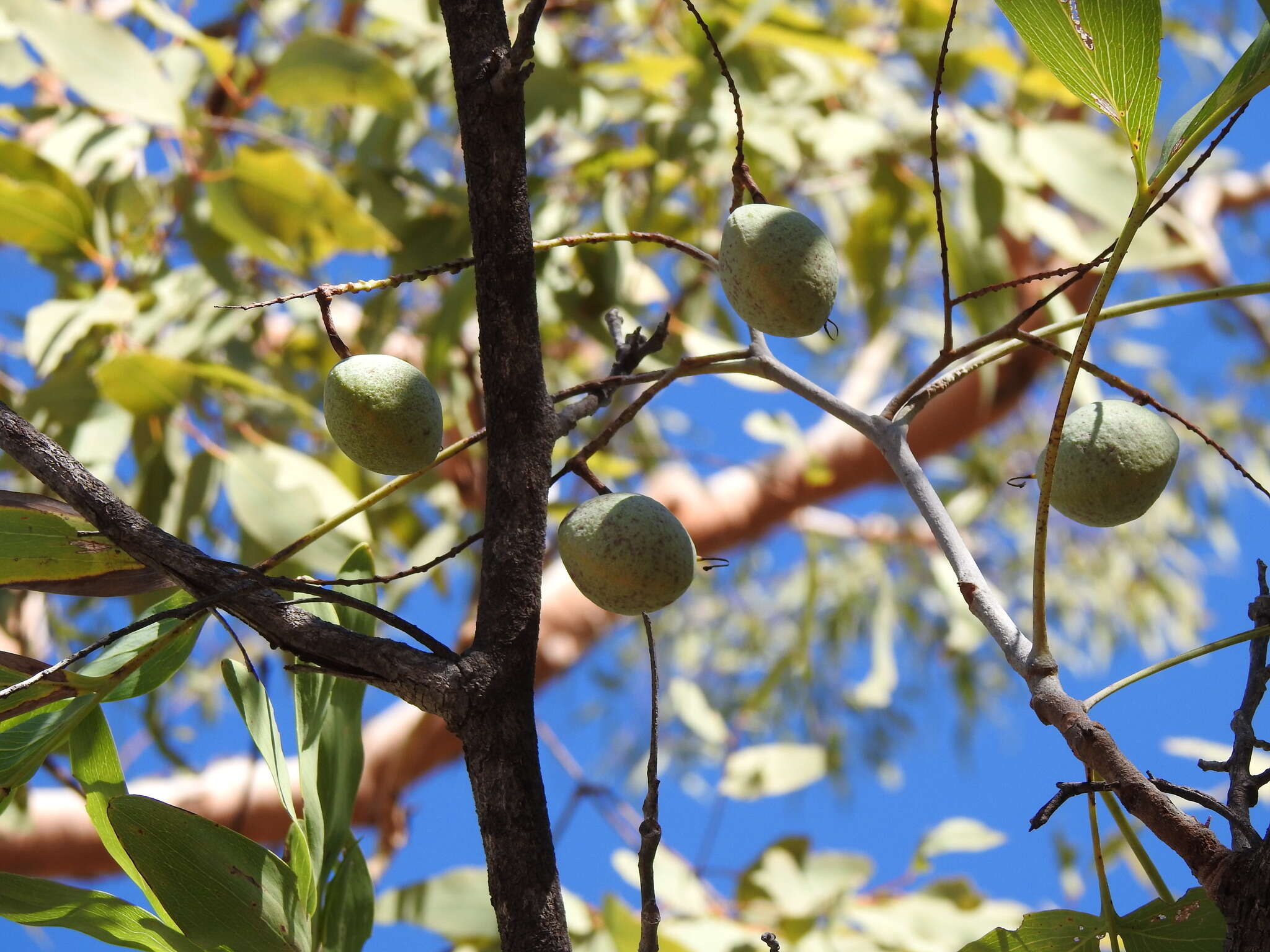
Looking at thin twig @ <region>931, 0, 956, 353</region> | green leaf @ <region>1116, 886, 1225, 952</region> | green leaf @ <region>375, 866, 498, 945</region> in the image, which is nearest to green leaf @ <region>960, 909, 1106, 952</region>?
green leaf @ <region>1116, 886, 1225, 952</region>

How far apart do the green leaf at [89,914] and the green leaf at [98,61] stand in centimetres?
108

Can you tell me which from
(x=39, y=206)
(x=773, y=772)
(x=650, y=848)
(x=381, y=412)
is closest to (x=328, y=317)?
(x=381, y=412)

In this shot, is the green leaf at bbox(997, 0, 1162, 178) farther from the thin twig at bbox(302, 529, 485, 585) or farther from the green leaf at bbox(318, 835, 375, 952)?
the green leaf at bbox(318, 835, 375, 952)

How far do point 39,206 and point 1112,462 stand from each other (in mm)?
1264

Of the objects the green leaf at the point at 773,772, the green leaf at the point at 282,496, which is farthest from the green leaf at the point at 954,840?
the green leaf at the point at 282,496

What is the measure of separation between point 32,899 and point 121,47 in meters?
1.20

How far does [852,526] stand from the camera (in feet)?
10.6

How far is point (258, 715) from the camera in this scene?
697 millimetres

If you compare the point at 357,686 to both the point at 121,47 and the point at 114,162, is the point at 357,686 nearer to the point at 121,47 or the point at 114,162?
the point at 121,47

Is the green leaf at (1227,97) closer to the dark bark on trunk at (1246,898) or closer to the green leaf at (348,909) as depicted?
the dark bark on trunk at (1246,898)

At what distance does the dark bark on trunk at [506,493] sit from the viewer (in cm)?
56

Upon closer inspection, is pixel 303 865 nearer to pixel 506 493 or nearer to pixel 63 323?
pixel 506 493

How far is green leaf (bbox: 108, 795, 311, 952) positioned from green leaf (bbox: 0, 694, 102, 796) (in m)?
0.06

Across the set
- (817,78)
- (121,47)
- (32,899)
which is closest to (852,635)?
(817,78)
